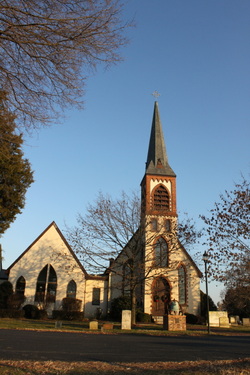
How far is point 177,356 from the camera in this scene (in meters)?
10.2

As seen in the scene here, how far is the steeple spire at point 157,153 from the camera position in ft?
120

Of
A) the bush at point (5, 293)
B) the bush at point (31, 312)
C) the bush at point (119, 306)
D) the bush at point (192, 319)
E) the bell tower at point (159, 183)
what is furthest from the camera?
the bell tower at point (159, 183)

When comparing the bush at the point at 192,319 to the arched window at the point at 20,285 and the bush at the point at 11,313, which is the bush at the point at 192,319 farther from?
the arched window at the point at 20,285

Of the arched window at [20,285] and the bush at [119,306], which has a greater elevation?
the arched window at [20,285]

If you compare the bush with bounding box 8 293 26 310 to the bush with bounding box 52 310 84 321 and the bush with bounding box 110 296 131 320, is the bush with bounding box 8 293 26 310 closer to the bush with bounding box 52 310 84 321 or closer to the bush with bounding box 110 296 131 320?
the bush with bounding box 52 310 84 321

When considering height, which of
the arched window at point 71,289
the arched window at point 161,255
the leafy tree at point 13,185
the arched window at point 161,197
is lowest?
the arched window at point 71,289

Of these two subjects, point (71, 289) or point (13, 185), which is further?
point (71, 289)

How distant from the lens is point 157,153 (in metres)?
38.8

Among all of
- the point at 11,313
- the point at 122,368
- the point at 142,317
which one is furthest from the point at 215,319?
the point at 122,368

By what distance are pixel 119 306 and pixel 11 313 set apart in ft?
30.0

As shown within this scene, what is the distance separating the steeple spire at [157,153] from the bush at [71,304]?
15.0 metres

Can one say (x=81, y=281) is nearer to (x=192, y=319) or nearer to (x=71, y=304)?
(x=71, y=304)

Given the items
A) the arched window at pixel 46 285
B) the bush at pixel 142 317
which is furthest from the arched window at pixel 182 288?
the arched window at pixel 46 285

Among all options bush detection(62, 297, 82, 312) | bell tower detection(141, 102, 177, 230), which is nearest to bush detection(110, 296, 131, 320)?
bush detection(62, 297, 82, 312)
